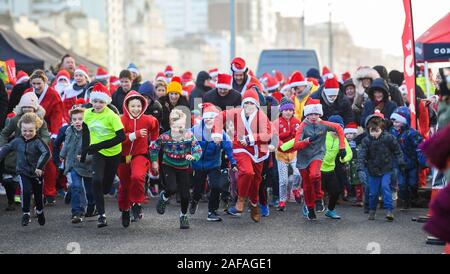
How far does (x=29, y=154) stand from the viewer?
11703mm

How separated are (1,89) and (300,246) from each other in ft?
16.4

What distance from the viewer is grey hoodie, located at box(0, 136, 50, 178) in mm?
11641

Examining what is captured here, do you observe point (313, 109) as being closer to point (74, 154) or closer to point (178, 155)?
point (178, 155)

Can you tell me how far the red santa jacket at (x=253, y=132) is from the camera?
39.8 feet

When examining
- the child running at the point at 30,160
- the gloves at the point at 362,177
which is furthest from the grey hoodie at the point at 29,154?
the gloves at the point at 362,177

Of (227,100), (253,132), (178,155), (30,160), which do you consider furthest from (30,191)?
(227,100)

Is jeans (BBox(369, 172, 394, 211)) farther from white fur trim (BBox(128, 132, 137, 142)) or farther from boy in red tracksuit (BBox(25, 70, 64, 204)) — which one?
boy in red tracksuit (BBox(25, 70, 64, 204))

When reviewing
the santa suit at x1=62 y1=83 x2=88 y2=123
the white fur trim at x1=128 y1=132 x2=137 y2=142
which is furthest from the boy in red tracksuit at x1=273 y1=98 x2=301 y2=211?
the santa suit at x1=62 y1=83 x2=88 y2=123

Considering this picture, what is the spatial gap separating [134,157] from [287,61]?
15.3m

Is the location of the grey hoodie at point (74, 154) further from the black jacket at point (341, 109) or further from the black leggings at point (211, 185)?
the black jacket at point (341, 109)

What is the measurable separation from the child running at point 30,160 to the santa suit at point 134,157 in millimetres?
959

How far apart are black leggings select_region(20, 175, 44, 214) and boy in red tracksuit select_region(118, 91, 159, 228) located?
0.97m
